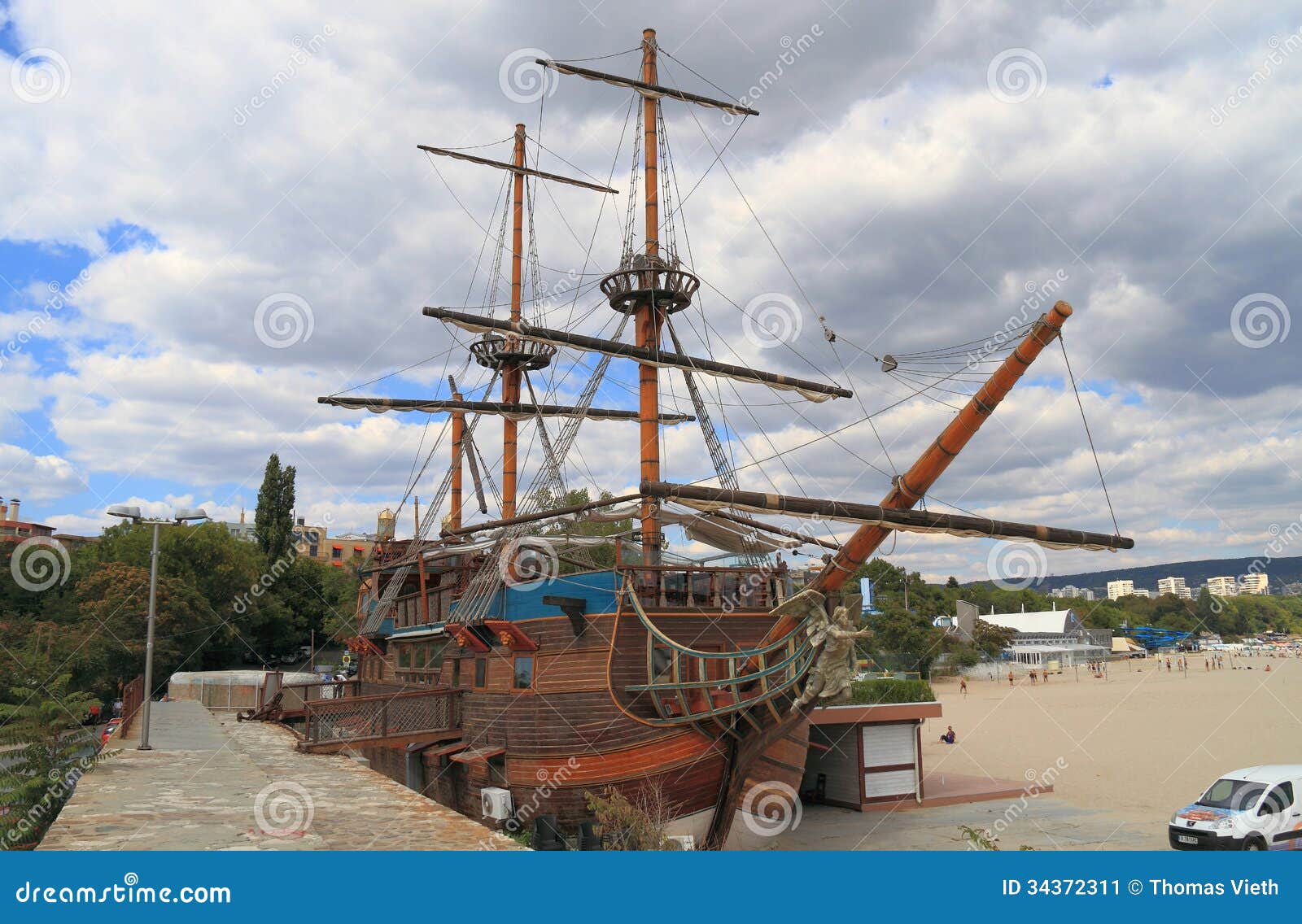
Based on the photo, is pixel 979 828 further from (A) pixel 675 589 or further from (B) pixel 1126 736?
(B) pixel 1126 736

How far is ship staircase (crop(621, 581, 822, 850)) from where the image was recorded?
13469 millimetres

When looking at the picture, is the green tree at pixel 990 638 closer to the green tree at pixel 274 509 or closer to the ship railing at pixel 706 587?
the green tree at pixel 274 509

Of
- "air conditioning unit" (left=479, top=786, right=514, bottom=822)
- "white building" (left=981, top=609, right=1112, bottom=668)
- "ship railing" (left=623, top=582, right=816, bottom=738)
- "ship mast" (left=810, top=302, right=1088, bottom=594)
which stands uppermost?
"ship mast" (left=810, top=302, right=1088, bottom=594)

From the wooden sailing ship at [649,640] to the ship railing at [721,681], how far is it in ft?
0.13

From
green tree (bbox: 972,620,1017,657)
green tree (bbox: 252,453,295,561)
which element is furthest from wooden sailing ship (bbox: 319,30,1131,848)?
green tree (bbox: 972,620,1017,657)

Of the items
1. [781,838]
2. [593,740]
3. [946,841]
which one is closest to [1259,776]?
[946,841]

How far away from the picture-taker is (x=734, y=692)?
13555mm

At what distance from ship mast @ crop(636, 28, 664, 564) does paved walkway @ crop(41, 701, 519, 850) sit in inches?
280

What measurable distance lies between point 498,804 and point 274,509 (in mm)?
42959

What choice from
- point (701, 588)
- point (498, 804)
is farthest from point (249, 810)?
point (701, 588)

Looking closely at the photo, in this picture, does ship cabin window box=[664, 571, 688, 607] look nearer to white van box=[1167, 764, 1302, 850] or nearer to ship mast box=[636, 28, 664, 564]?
ship mast box=[636, 28, 664, 564]

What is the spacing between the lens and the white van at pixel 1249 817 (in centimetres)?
1141

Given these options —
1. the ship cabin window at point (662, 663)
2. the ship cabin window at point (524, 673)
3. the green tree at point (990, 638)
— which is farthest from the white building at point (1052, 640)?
the ship cabin window at point (524, 673)

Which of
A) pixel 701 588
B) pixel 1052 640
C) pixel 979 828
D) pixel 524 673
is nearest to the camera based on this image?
pixel 524 673
